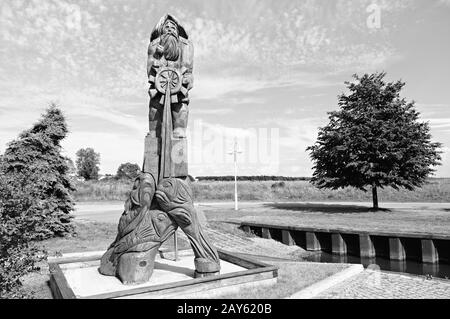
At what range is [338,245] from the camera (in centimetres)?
1552

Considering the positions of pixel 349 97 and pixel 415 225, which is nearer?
pixel 415 225

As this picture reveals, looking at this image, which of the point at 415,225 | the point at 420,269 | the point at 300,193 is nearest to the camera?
the point at 420,269

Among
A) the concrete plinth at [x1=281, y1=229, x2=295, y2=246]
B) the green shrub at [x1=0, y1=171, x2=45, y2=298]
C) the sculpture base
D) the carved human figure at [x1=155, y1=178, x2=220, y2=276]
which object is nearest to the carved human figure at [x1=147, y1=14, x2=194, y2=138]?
the carved human figure at [x1=155, y1=178, x2=220, y2=276]

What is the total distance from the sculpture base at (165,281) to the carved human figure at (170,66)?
3.39 meters

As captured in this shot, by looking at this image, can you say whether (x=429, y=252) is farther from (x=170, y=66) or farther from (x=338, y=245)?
(x=170, y=66)

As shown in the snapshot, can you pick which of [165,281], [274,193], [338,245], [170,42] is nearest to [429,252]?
[338,245]

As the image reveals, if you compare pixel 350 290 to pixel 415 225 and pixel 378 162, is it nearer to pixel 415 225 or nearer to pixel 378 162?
pixel 415 225

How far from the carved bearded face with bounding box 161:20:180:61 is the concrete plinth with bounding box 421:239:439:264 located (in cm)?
1145

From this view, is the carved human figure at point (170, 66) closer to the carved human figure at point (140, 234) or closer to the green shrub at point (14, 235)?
the carved human figure at point (140, 234)

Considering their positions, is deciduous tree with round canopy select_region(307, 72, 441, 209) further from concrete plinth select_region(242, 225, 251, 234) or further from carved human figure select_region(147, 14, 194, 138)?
carved human figure select_region(147, 14, 194, 138)

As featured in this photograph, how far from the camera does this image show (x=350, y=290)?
773 centimetres

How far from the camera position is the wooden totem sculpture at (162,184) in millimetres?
7827
